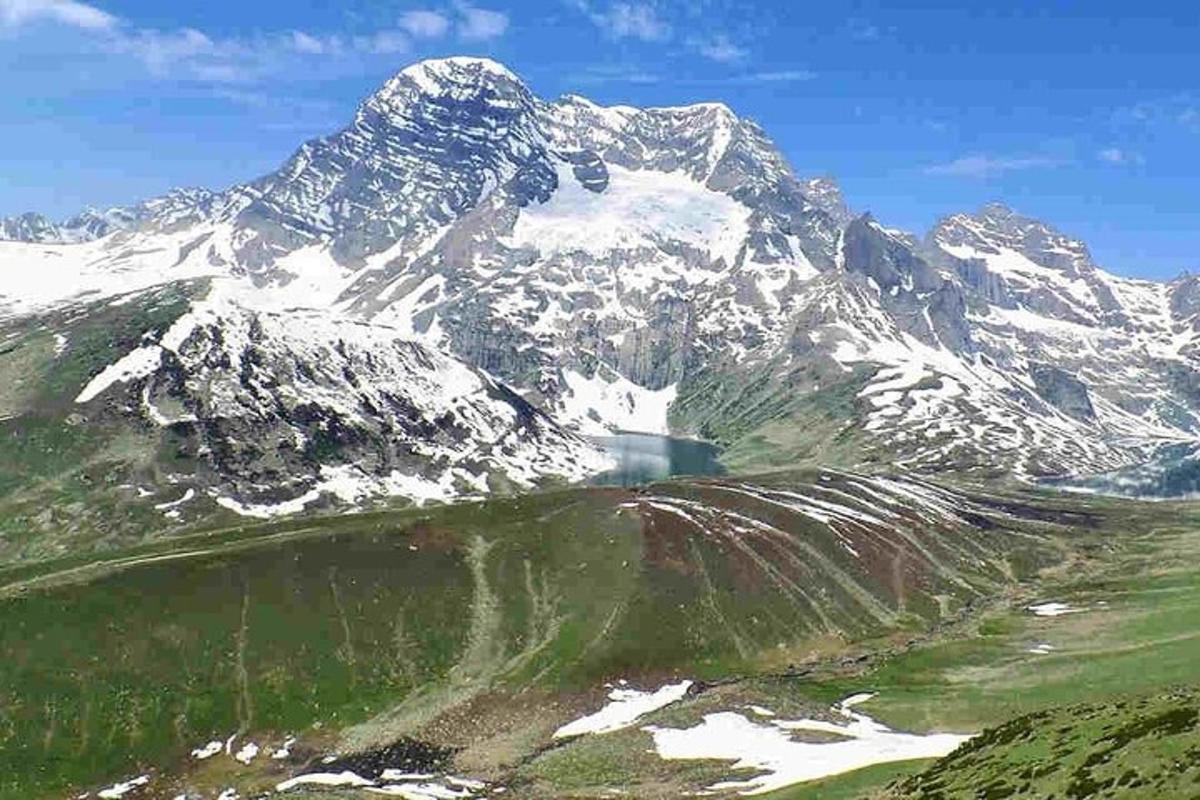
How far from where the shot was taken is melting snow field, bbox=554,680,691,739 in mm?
129125

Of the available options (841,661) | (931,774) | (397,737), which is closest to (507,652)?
(397,737)

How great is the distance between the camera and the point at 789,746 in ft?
361

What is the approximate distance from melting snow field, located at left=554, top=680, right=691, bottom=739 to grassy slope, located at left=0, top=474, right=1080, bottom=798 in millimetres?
3169

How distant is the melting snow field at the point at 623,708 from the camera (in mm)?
129125

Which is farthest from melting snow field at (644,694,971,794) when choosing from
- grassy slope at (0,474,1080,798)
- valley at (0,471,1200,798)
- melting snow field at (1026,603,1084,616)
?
melting snow field at (1026,603,1084,616)

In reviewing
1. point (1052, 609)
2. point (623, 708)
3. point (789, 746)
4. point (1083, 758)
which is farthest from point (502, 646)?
point (1083, 758)

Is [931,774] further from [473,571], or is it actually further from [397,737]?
[473,571]

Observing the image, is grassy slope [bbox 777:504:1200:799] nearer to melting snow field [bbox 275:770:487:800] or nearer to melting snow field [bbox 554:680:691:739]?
melting snow field [bbox 554:680:691:739]

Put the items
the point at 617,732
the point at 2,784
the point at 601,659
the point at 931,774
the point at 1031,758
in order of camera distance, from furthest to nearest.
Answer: the point at 601,659 < the point at 617,732 < the point at 2,784 < the point at 931,774 < the point at 1031,758

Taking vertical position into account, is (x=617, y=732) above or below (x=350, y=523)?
below

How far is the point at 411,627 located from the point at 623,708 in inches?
1341

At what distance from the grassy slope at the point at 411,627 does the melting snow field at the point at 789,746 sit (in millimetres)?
5972

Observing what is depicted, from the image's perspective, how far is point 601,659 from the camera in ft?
486

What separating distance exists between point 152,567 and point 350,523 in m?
39.4
